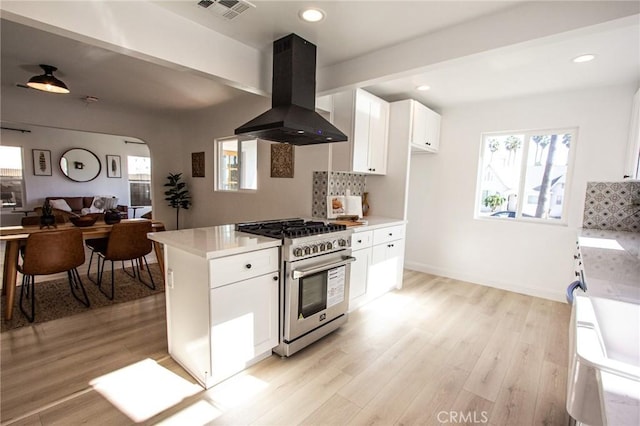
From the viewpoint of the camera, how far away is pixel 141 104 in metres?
4.74

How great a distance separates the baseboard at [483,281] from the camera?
3.56 m

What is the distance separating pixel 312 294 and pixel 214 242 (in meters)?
0.89

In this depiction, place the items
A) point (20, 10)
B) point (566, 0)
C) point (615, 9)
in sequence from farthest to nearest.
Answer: point (566, 0) → point (615, 9) → point (20, 10)

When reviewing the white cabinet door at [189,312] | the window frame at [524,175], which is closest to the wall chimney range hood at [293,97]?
the white cabinet door at [189,312]

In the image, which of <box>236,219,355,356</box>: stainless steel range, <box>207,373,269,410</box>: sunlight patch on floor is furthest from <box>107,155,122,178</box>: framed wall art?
<box>207,373,269,410</box>: sunlight patch on floor

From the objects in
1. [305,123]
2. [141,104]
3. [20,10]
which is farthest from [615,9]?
[141,104]

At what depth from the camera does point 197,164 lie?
18.0 feet

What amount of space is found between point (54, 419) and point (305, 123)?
2.40 m

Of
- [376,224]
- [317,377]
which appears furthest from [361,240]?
A: [317,377]

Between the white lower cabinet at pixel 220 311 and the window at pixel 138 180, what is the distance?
8.06 meters

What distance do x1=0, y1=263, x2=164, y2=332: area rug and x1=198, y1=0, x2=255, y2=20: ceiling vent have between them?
9.80ft

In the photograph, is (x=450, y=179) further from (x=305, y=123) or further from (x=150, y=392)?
(x=150, y=392)

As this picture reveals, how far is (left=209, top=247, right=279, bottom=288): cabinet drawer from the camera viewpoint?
70.8 inches

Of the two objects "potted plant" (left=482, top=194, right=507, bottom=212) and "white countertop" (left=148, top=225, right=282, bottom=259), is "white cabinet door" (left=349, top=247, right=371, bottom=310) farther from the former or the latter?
"potted plant" (left=482, top=194, right=507, bottom=212)
